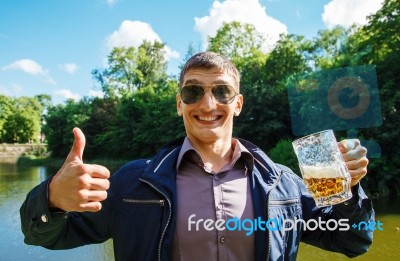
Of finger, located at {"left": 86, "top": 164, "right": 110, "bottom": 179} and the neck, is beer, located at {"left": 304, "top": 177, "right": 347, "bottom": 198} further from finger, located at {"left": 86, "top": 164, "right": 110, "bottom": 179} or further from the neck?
finger, located at {"left": 86, "top": 164, "right": 110, "bottom": 179}

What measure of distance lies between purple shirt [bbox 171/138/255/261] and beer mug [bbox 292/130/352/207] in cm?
39

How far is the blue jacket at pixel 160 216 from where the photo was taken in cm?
185

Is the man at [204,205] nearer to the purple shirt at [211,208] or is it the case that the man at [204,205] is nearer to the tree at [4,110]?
the purple shirt at [211,208]

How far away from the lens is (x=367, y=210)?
1.88 meters

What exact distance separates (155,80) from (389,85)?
3211cm

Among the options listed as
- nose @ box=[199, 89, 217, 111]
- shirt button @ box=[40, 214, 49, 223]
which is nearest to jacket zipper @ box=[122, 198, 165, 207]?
shirt button @ box=[40, 214, 49, 223]

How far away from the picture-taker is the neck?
229 centimetres

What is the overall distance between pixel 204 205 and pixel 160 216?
264 millimetres

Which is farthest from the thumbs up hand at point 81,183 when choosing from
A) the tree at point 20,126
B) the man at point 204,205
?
the tree at point 20,126

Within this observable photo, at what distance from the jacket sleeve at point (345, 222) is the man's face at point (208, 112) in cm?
66

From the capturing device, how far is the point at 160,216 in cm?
191

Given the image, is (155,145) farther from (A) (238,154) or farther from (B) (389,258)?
(A) (238,154)

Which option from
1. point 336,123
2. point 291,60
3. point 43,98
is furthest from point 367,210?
point 43,98

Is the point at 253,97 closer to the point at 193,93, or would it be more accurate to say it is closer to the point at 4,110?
the point at 193,93
